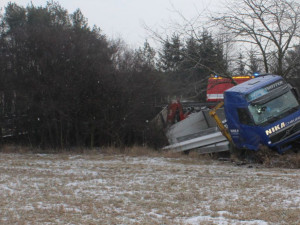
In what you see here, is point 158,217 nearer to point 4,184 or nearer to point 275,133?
point 4,184

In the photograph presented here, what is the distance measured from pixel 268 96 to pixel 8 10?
2205 centimetres

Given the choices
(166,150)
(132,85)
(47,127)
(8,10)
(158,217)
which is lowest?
(158,217)

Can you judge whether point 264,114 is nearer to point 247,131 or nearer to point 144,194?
point 247,131

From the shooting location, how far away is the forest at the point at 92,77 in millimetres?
18188

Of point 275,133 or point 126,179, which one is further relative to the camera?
point 275,133

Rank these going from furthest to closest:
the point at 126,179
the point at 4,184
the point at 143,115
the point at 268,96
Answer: the point at 143,115
the point at 268,96
the point at 126,179
the point at 4,184

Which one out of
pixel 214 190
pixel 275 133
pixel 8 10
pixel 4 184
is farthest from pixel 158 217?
pixel 8 10

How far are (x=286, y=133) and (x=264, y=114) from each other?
3.07 ft

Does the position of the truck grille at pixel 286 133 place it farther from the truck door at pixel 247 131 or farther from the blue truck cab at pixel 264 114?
the truck door at pixel 247 131

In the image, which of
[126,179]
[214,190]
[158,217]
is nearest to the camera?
[158,217]

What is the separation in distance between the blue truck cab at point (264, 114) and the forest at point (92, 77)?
3.54m

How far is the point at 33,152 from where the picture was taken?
58.5ft

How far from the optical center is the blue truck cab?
45.6 feet

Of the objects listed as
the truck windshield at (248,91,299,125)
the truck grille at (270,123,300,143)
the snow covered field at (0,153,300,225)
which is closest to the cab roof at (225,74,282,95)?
the truck windshield at (248,91,299,125)
